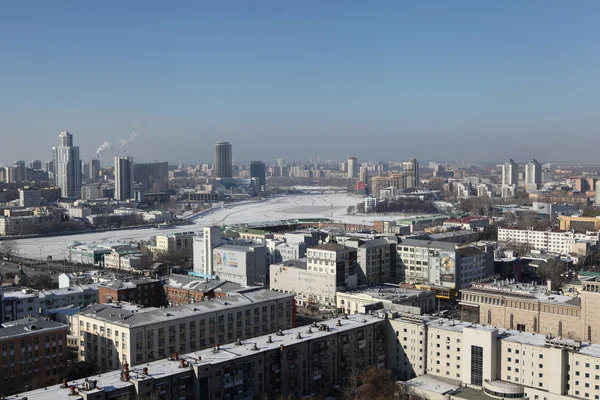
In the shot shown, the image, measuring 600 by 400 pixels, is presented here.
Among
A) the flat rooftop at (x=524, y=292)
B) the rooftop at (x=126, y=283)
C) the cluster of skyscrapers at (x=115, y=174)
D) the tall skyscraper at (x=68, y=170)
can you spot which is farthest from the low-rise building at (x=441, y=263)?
the tall skyscraper at (x=68, y=170)

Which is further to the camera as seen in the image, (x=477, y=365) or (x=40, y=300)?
(x=40, y=300)

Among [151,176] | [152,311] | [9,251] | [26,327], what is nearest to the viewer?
[26,327]

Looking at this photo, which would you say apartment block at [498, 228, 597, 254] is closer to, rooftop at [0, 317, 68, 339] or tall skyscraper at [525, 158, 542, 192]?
rooftop at [0, 317, 68, 339]

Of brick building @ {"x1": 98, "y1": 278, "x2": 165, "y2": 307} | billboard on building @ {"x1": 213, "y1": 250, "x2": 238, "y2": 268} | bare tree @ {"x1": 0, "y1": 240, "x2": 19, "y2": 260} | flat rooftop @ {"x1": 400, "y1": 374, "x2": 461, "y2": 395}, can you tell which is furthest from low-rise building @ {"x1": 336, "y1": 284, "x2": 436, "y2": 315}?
bare tree @ {"x1": 0, "y1": 240, "x2": 19, "y2": 260}

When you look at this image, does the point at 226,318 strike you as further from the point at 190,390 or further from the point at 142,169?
the point at 142,169

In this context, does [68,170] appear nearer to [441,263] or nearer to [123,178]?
[123,178]

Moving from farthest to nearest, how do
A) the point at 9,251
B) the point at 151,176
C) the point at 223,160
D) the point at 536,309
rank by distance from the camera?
the point at 223,160
the point at 151,176
the point at 9,251
the point at 536,309

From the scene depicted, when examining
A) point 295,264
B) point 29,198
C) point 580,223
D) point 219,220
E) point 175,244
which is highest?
point 29,198

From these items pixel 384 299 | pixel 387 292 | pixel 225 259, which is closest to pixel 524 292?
pixel 384 299
